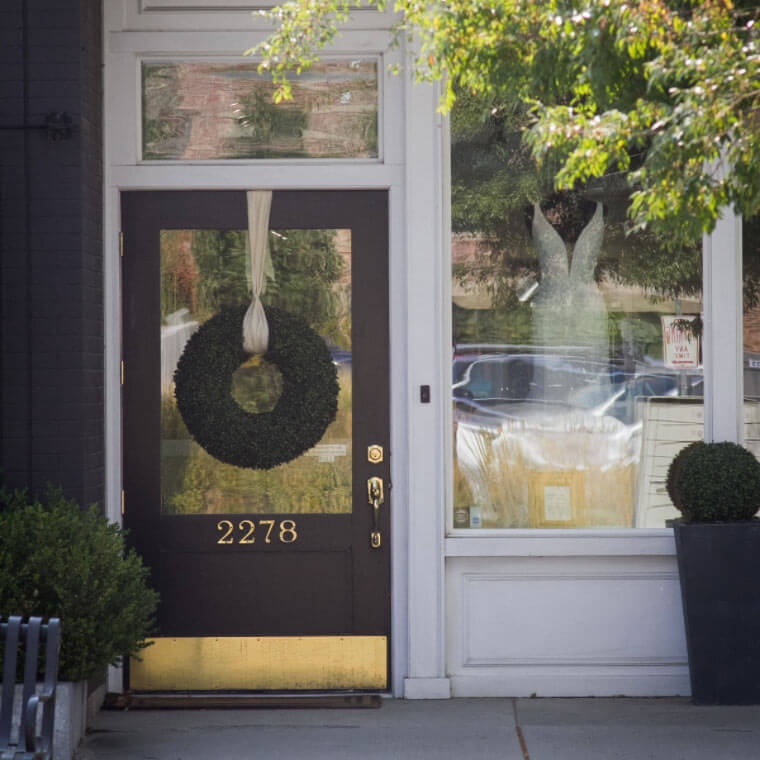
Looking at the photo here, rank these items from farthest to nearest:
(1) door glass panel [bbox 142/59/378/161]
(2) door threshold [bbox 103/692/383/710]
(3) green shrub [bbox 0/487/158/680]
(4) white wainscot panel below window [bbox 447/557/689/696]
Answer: (1) door glass panel [bbox 142/59/378/161] → (4) white wainscot panel below window [bbox 447/557/689/696] → (2) door threshold [bbox 103/692/383/710] → (3) green shrub [bbox 0/487/158/680]

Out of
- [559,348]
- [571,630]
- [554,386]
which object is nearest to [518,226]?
[559,348]

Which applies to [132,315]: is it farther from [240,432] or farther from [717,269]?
[717,269]

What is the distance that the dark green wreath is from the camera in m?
5.49

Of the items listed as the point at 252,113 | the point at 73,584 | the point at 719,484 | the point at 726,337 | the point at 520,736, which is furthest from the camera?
the point at 252,113

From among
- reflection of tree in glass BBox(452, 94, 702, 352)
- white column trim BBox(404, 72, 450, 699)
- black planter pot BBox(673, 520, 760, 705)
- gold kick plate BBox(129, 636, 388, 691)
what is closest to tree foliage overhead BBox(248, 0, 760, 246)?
white column trim BBox(404, 72, 450, 699)

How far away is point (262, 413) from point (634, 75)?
260 centimetres

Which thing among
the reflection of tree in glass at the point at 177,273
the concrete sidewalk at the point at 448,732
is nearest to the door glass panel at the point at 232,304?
the reflection of tree in glass at the point at 177,273

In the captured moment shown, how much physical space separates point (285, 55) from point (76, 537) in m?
2.19

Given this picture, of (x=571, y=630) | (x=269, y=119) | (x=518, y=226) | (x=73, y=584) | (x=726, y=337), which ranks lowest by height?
(x=571, y=630)

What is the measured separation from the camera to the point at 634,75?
3.77 meters

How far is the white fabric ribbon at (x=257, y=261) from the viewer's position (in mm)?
5512

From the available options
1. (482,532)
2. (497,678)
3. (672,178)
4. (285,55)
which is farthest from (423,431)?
(672,178)

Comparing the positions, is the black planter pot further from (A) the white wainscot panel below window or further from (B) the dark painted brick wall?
(B) the dark painted brick wall

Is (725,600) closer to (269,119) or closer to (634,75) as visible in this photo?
(634,75)
